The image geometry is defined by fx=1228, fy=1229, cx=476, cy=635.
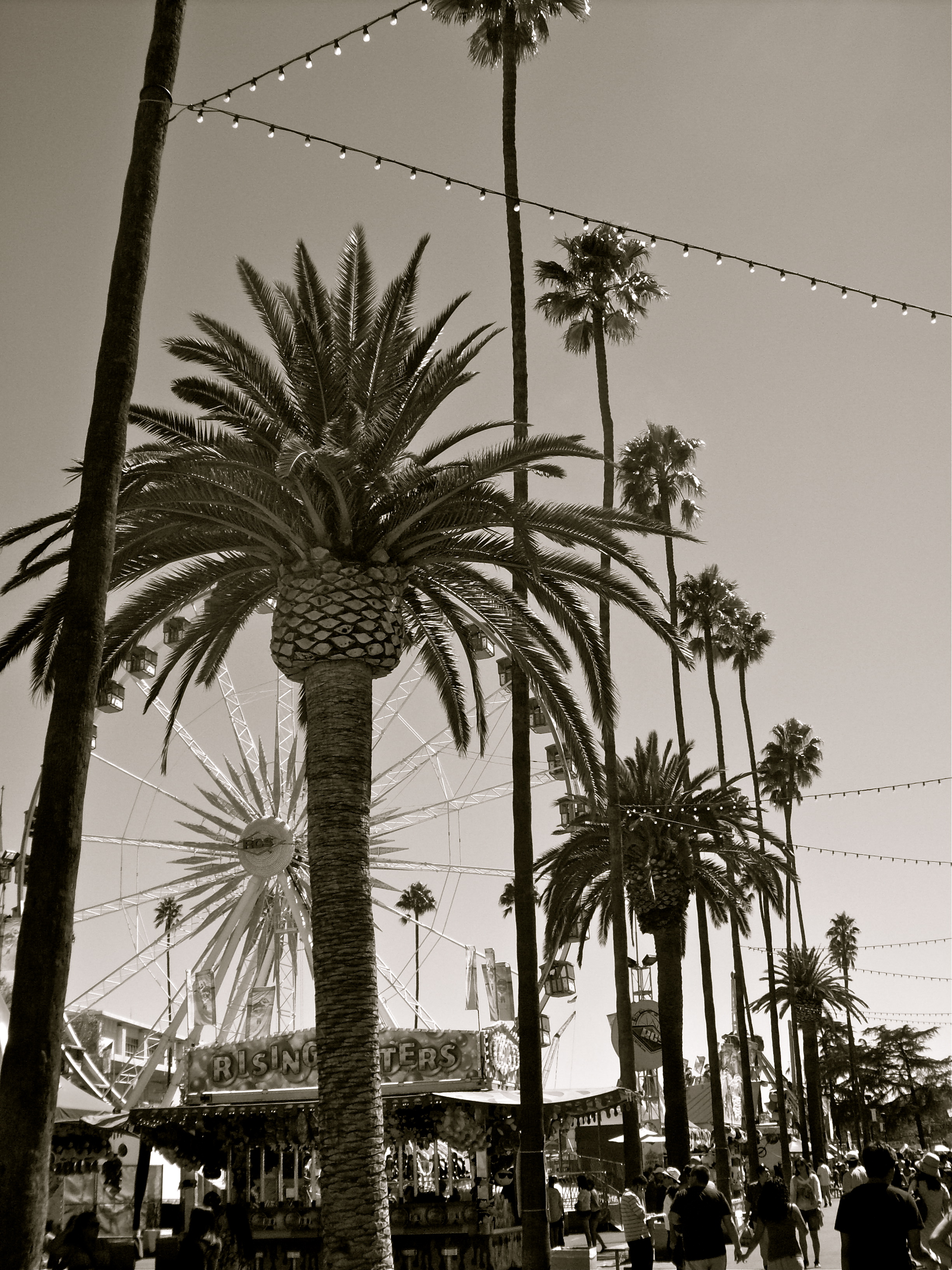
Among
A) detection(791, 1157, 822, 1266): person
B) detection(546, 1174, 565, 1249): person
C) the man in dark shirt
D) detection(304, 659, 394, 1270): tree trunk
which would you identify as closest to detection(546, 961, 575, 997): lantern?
detection(546, 1174, 565, 1249): person

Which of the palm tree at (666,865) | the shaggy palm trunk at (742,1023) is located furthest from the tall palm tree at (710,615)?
the palm tree at (666,865)

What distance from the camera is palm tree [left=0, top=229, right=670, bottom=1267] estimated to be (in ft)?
39.8

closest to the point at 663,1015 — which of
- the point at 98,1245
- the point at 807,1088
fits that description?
the point at 98,1245

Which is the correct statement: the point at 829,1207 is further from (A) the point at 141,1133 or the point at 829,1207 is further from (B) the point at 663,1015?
(A) the point at 141,1133

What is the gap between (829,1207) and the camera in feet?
112

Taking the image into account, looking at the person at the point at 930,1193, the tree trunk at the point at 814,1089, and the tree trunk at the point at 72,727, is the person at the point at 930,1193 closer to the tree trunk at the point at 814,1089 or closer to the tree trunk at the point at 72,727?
the tree trunk at the point at 72,727

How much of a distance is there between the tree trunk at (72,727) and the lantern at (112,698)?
36.7 ft

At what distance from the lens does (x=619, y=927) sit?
2348 centimetres

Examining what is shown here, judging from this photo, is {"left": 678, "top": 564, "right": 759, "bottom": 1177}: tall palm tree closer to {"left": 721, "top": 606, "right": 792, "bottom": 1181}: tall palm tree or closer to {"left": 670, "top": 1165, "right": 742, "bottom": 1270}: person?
{"left": 721, "top": 606, "right": 792, "bottom": 1181}: tall palm tree

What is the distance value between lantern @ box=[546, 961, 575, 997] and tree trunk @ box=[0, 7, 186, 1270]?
761 inches

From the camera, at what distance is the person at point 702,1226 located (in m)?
9.98

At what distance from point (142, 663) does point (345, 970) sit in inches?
326

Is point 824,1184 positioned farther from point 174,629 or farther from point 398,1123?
point 174,629

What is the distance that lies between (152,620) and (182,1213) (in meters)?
13.0
